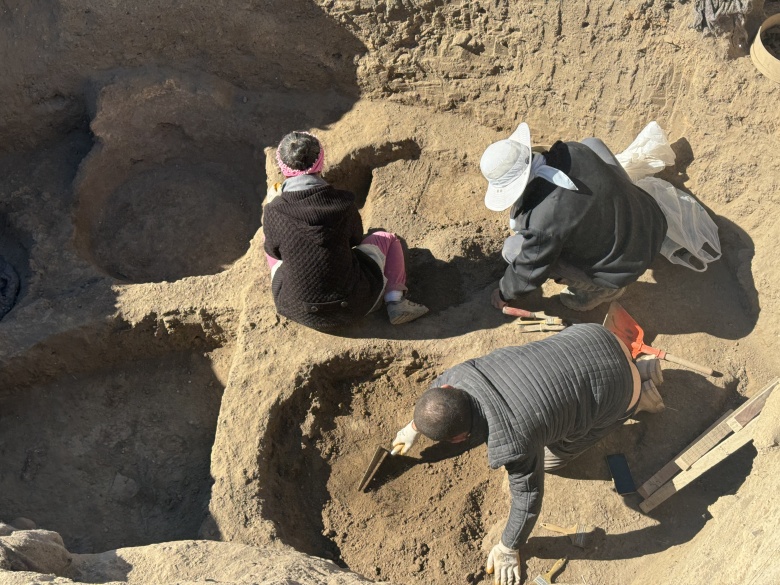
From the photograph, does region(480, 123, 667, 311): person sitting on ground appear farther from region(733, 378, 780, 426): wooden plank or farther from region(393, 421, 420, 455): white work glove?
region(393, 421, 420, 455): white work glove

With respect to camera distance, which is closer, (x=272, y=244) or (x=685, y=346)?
(x=272, y=244)

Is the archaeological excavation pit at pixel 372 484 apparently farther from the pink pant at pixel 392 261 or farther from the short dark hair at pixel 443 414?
the short dark hair at pixel 443 414

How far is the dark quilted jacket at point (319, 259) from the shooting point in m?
3.82

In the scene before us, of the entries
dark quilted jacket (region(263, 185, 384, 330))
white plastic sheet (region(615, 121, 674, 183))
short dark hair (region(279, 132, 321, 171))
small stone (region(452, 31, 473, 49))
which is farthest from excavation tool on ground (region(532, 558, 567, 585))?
small stone (region(452, 31, 473, 49))

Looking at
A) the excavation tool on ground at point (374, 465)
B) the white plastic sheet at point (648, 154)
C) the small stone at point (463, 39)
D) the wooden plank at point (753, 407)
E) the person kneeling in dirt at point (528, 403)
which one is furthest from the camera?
the small stone at point (463, 39)

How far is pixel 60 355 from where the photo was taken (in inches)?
183

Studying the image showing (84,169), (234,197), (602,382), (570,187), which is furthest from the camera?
(234,197)

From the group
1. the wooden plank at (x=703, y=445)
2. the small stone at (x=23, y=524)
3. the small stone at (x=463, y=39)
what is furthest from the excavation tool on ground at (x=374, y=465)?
the small stone at (x=463, y=39)

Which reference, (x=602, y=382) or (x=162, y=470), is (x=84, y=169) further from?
(x=602, y=382)

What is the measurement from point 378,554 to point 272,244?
2045mm

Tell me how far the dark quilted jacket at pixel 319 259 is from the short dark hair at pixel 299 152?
0.18 meters

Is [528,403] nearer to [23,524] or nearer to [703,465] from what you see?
[703,465]

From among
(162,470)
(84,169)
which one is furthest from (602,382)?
(84,169)

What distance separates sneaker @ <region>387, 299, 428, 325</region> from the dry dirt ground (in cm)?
9
